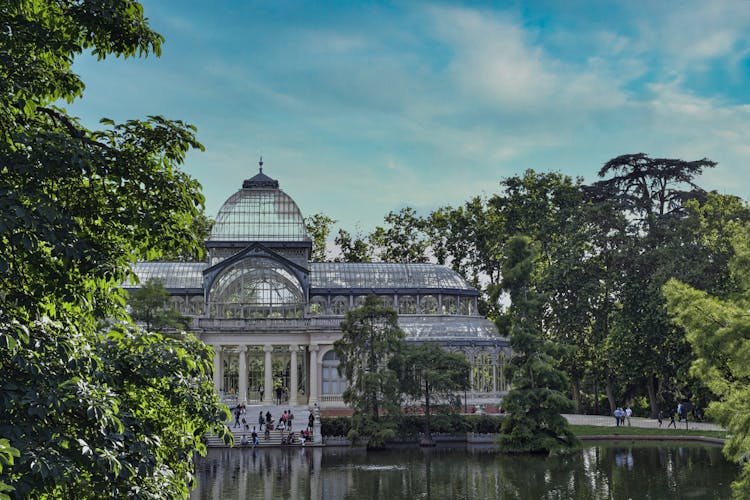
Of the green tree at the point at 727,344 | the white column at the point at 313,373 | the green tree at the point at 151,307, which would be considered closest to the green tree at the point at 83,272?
the green tree at the point at 727,344

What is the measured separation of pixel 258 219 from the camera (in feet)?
217

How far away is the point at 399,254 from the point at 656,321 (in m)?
31.9

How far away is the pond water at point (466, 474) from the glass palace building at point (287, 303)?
603 inches

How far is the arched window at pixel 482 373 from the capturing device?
2248 inches

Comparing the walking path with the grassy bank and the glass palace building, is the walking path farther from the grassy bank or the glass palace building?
the glass palace building

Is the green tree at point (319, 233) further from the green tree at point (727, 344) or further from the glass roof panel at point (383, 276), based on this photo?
the green tree at point (727, 344)

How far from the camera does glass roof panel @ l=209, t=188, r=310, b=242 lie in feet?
214

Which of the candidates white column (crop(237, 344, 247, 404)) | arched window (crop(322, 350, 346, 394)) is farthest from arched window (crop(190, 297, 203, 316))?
arched window (crop(322, 350, 346, 394))

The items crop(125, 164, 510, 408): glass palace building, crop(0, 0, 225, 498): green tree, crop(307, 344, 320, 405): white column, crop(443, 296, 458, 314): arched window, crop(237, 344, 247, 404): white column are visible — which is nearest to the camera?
crop(0, 0, 225, 498): green tree

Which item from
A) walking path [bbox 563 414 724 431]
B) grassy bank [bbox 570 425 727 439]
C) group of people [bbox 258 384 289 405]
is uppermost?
group of people [bbox 258 384 289 405]

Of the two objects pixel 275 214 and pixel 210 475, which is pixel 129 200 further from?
pixel 275 214

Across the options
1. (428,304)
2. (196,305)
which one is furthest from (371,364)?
(196,305)

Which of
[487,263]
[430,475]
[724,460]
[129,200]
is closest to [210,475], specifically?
[430,475]

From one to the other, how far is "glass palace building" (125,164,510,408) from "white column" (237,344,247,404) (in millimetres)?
73
